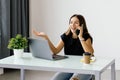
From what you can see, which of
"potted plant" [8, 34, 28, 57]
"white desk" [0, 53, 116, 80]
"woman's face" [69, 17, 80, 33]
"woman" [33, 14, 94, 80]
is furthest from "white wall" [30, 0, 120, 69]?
"potted plant" [8, 34, 28, 57]

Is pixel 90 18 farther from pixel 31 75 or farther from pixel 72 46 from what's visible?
pixel 72 46

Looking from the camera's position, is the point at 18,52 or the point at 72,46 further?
the point at 72,46

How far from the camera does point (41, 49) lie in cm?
259

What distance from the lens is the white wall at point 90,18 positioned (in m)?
4.76

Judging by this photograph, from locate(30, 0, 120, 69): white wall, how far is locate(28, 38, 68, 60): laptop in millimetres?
2283

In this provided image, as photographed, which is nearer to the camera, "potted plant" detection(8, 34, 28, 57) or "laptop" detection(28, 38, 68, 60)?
"laptop" detection(28, 38, 68, 60)

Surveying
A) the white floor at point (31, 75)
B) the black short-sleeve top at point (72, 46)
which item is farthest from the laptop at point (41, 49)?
the white floor at point (31, 75)

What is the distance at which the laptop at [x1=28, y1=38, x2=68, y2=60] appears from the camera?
2.53m

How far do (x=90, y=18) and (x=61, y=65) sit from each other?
2653 mm

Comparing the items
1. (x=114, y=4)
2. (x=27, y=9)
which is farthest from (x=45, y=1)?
(x=114, y=4)

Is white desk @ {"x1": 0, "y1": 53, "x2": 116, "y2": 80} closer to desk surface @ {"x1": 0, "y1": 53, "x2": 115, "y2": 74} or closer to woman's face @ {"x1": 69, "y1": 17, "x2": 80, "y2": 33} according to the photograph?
desk surface @ {"x1": 0, "y1": 53, "x2": 115, "y2": 74}

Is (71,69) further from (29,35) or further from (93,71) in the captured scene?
(29,35)

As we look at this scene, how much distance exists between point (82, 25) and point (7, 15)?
195cm

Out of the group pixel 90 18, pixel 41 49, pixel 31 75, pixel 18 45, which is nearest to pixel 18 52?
pixel 18 45
